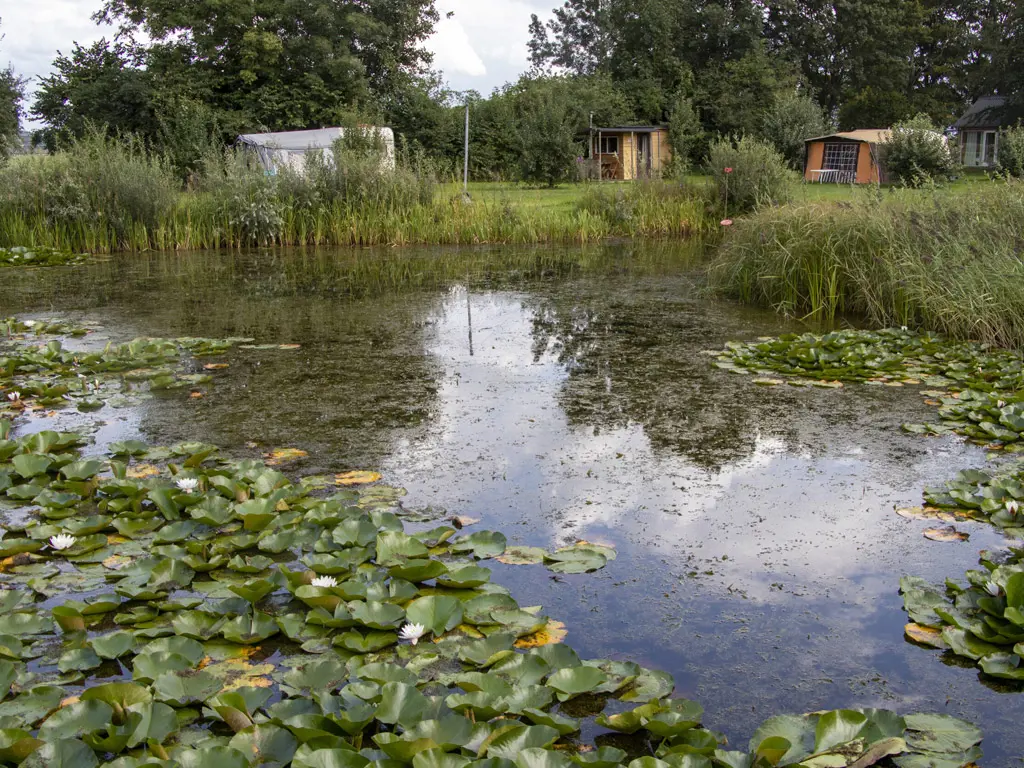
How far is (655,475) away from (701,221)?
12884 millimetres

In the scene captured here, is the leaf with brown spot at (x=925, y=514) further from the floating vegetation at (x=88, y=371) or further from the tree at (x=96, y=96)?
the tree at (x=96, y=96)

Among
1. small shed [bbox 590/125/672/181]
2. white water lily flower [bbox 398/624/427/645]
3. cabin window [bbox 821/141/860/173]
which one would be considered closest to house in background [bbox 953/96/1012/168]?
cabin window [bbox 821/141/860/173]

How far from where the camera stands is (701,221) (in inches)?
635

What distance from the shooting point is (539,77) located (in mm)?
34094

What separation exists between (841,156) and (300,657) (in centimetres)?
2932

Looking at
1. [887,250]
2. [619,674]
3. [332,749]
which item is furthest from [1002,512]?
[887,250]

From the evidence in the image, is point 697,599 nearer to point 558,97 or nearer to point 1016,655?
point 1016,655

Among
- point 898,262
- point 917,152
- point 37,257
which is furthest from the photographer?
point 917,152

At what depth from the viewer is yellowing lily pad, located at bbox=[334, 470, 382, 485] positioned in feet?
12.6

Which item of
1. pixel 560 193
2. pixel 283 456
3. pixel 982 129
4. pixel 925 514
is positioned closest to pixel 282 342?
pixel 283 456

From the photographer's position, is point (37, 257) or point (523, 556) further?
point (37, 257)

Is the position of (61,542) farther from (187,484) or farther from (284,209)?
(284,209)

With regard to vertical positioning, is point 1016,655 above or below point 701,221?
below

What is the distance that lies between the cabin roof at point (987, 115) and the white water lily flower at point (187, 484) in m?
35.9
